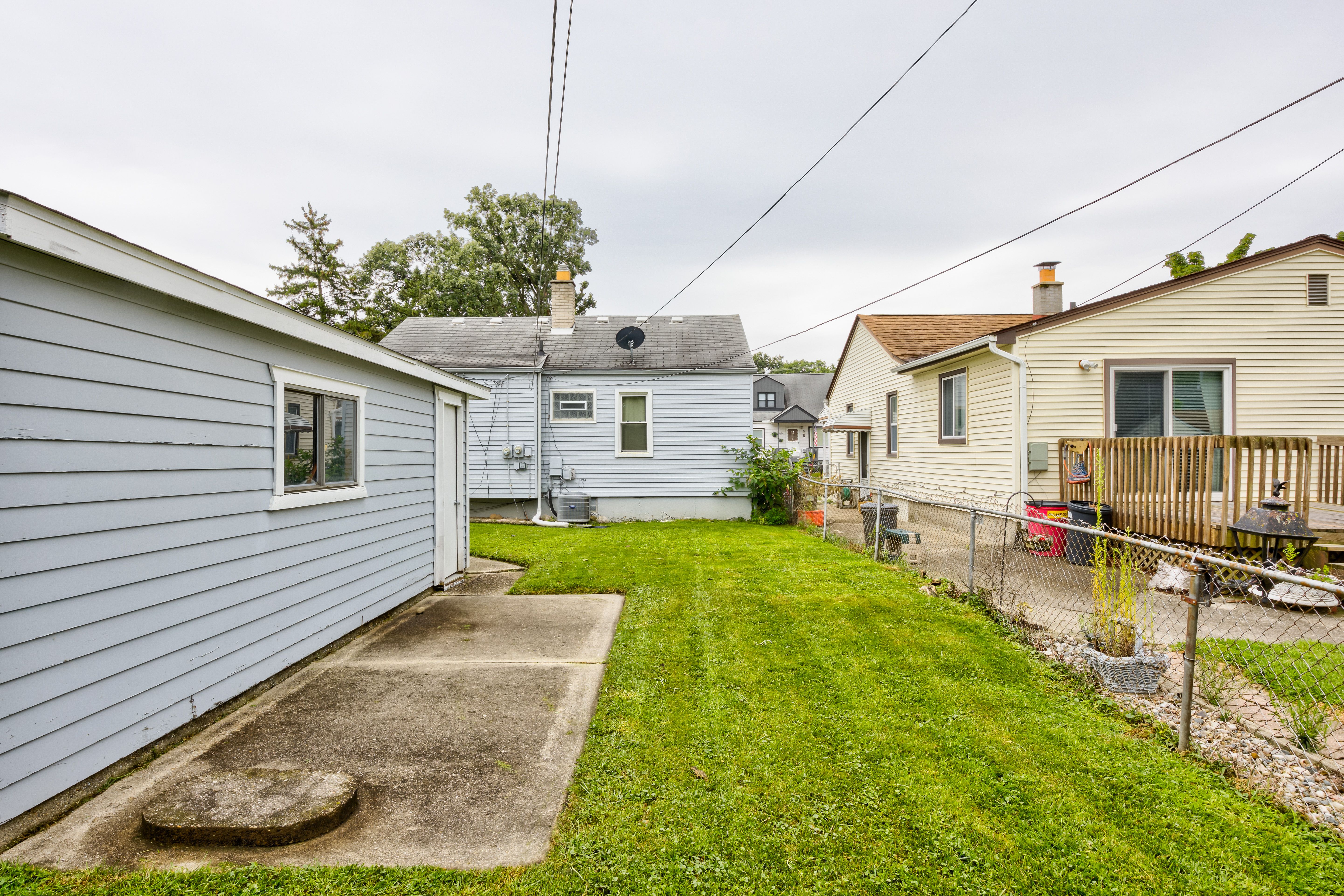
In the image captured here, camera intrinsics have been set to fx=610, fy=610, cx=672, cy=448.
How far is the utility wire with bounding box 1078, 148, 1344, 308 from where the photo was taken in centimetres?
737

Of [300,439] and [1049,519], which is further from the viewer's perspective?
[1049,519]

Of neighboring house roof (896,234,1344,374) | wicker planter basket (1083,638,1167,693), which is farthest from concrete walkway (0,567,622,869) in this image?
neighboring house roof (896,234,1344,374)

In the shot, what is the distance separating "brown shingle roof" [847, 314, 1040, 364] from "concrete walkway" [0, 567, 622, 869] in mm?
10723

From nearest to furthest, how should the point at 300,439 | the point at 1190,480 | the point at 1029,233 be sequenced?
1. the point at 300,439
2. the point at 1190,480
3. the point at 1029,233

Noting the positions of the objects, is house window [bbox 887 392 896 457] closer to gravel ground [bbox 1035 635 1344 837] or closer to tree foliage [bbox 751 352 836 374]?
gravel ground [bbox 1035 635 1344 837]

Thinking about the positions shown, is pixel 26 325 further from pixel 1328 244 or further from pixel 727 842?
pixel 1328 244

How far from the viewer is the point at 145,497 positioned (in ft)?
10.6

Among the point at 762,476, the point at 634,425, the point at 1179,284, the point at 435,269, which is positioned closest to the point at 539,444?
the point at 634,425

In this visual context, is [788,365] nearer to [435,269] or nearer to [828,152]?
[435,269]

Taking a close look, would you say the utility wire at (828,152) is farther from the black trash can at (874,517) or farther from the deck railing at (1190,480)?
the black trash can at (874,517)

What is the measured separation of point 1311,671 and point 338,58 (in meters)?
10.5

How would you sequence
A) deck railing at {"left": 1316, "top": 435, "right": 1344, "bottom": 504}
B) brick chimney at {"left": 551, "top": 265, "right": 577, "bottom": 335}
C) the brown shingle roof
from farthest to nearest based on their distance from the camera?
1. brick chimney at {"left": 551, "top": 265, "right": 577, "bottom": 335}
2. the brown shingle roof
3. deck railing at {"left": 1316, "top": 435, "right": 1344, "bottom": 504}

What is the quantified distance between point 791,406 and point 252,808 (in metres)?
42.9

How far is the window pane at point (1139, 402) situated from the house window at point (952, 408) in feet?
7.43
